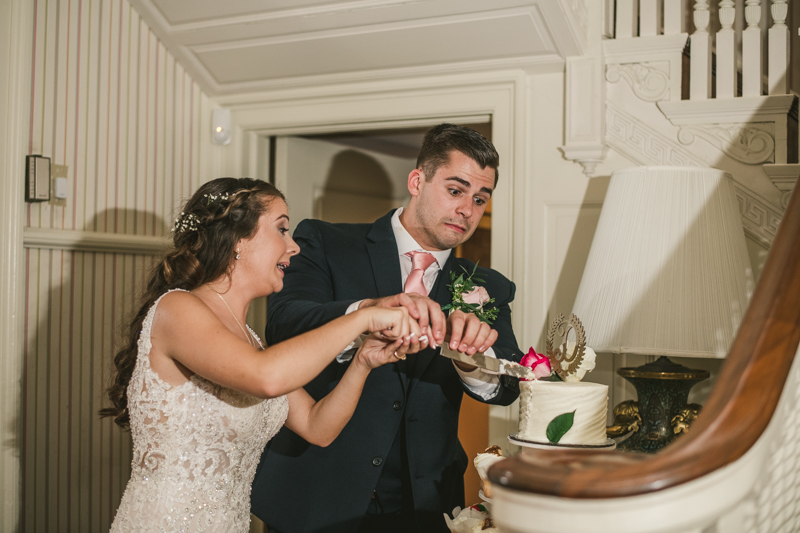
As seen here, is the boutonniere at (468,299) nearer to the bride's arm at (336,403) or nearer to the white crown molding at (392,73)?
the bride's arm at (336,403)

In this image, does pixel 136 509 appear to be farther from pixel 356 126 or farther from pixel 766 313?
pixel 356 126

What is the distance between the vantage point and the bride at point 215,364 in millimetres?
1428

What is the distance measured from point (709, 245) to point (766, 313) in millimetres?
1375

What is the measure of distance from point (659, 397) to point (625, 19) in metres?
1.53

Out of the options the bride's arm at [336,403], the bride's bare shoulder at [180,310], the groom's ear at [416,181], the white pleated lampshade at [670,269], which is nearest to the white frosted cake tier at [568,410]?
the bride's arm at [336,403]

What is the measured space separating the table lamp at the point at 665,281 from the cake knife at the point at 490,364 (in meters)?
0.47

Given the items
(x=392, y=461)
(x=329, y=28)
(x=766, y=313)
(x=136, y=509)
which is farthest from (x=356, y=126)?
(x=766, y=313)

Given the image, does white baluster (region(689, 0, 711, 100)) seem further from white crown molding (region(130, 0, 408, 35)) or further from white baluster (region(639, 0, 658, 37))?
white crown molding (region(130, 0, 408, 35))

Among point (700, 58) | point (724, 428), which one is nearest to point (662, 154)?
point (700, 58)

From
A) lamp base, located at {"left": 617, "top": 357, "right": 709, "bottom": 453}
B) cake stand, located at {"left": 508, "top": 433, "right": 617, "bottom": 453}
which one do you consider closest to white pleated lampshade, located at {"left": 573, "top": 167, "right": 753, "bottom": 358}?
lamp base, located at {"left": 617, "top": 357, "right": 709, "bottom": 453}

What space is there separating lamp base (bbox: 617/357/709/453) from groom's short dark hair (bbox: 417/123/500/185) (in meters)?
0.82

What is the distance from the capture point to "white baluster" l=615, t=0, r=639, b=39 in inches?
104

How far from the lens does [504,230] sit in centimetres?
279

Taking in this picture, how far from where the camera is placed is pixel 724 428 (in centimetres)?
58
